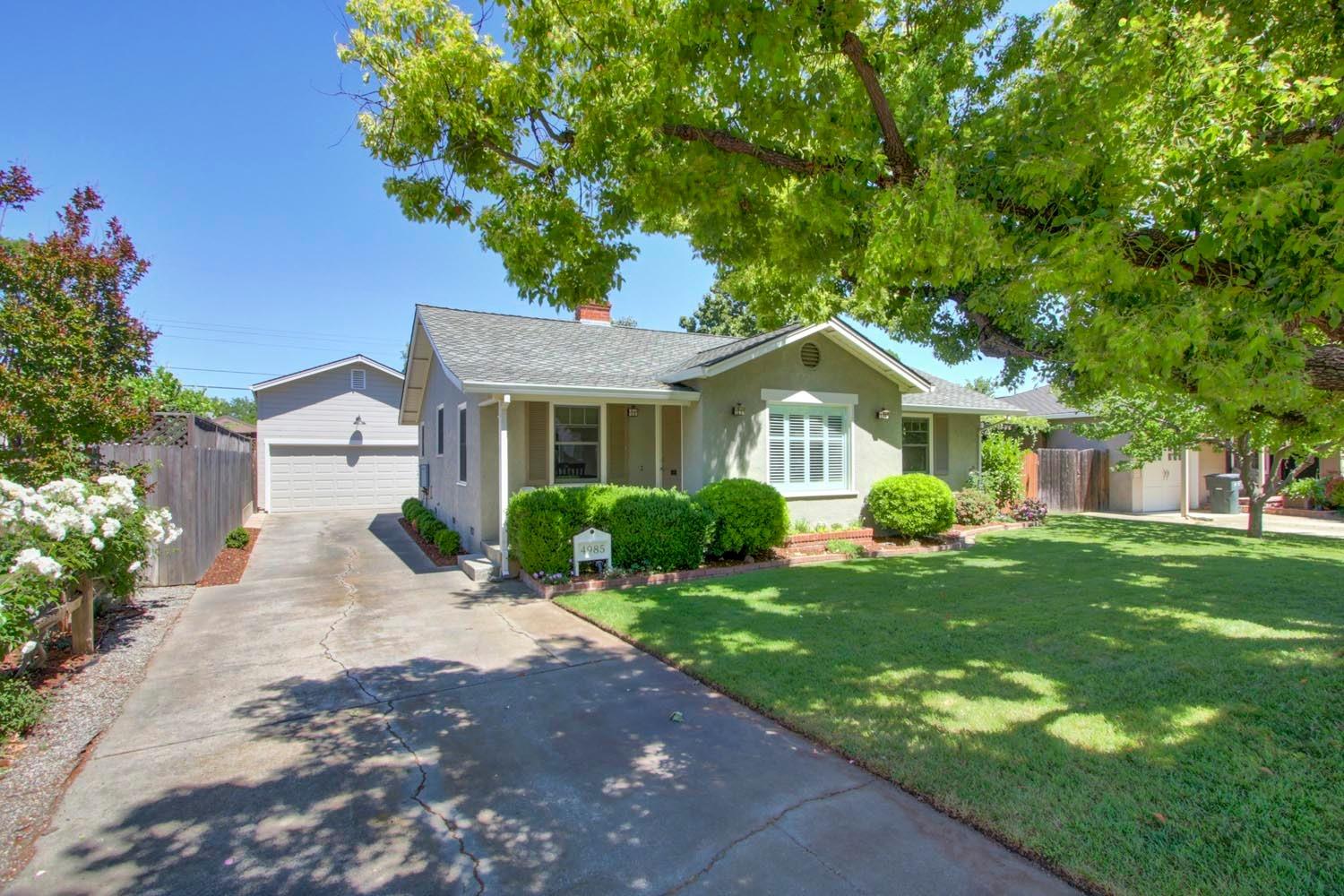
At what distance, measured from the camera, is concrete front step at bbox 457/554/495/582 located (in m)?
9.95

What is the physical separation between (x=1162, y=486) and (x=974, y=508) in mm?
9656

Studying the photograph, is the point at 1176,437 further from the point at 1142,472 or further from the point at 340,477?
the point at 340,477

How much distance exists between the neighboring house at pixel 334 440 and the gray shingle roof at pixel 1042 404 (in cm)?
2199

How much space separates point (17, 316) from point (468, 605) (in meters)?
5.39

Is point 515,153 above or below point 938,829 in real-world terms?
above

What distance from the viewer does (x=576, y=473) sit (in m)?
12.3

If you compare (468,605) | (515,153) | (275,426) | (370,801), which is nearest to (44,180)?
(515,153)

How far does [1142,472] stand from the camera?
19.4 m

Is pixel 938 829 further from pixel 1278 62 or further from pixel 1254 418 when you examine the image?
pixel 1278 62

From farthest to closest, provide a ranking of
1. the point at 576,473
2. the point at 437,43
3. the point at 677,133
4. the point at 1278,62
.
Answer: the point at 576,473
the point at 437,43
the point at 677,133
the point at 1278,62

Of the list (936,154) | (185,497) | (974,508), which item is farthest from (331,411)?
(936,154)

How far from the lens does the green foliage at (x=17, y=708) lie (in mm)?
4375

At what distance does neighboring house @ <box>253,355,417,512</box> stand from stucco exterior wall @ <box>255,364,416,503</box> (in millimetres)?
26

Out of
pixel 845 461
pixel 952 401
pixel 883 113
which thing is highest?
pixel 883 113
